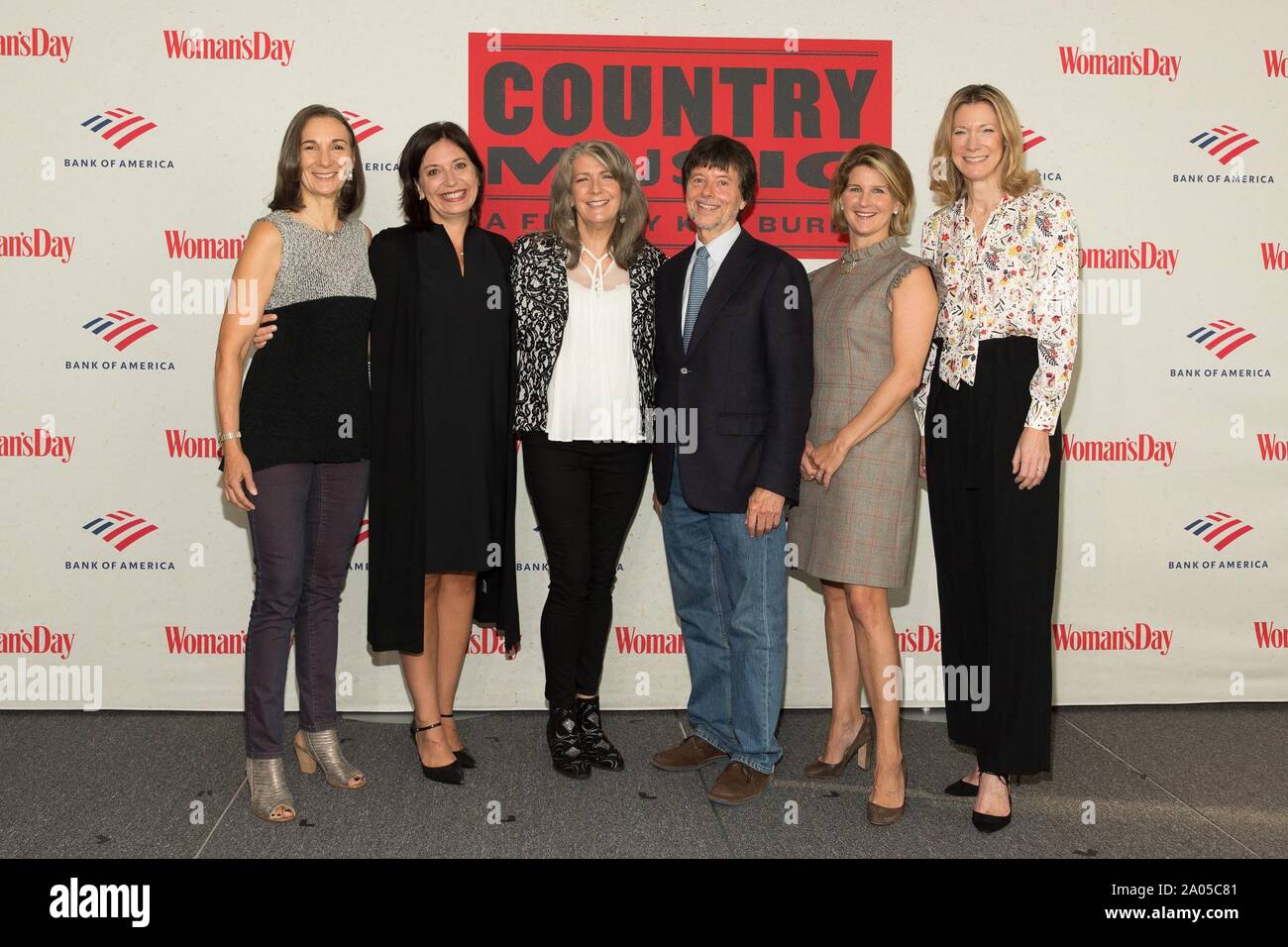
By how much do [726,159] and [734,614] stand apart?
1273 mm

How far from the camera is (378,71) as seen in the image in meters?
3.65

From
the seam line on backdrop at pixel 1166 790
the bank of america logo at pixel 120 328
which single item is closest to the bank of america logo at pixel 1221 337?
the seam line on backdrop at pixel 1166 790

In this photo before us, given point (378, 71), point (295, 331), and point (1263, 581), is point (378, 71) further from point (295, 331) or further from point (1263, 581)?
point (1263, 581)

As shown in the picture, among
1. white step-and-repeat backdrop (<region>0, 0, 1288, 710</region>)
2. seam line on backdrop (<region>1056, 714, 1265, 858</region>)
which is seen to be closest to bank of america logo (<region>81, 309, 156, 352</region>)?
white step-and-repeat backdrop (<region>0, 0, 1288, 710</region>)

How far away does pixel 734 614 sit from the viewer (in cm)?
297

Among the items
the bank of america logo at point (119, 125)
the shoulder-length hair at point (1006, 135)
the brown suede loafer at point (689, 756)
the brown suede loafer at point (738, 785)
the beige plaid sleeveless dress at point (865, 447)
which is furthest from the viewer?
the bank of america logo at point (119, 125)

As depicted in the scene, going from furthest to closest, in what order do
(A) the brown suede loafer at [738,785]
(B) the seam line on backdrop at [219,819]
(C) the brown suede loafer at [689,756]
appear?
(C) the brown suede loafer at [689,756] < (A) the brown suede loafer at [738,785] < (B) the seam line on backdrop at [219,819]

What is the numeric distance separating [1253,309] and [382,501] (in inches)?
127

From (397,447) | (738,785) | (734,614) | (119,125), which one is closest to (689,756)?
(738,785)

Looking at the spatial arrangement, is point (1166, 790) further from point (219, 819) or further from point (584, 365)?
point (219, 819)

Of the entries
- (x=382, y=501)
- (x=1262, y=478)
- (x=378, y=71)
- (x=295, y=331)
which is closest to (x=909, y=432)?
(x=382, y=501)

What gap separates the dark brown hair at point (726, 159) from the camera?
290 cm

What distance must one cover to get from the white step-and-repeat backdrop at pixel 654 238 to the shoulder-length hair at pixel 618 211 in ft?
2.37

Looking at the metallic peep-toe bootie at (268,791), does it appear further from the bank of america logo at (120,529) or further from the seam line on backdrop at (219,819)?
the bank of america logo at (120,529)
